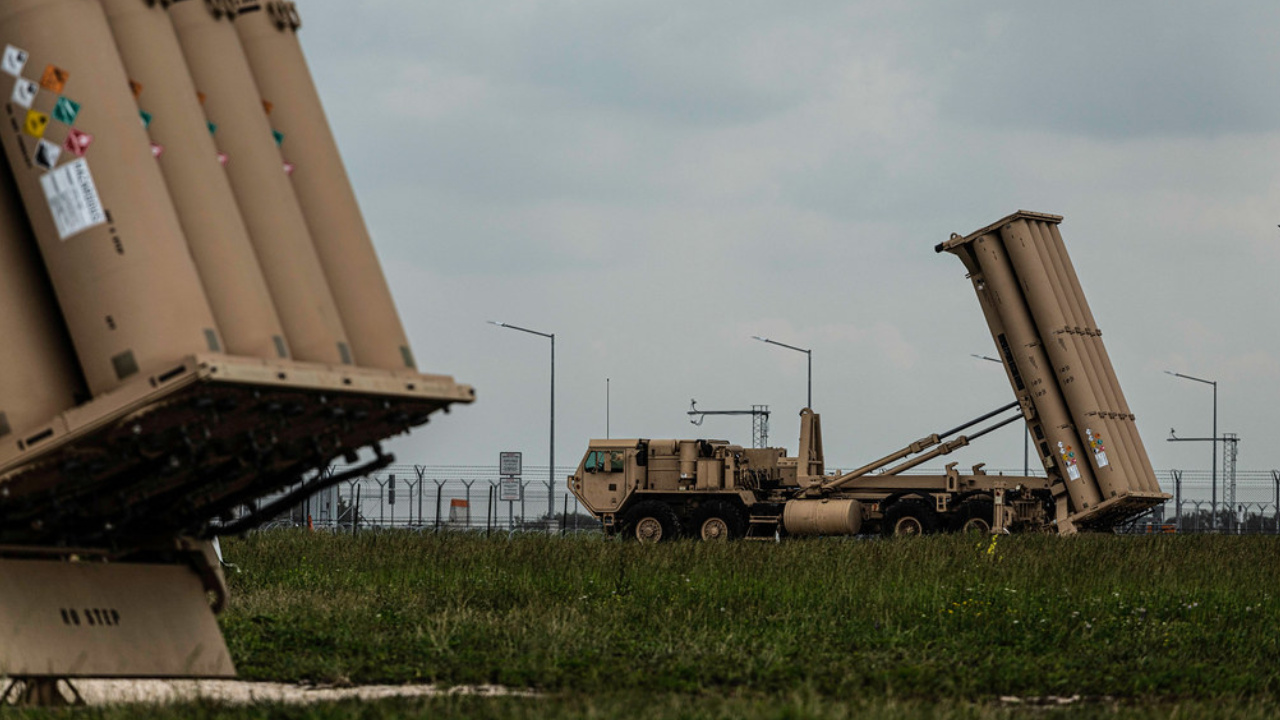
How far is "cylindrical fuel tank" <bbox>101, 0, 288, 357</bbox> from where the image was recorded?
8852 mm

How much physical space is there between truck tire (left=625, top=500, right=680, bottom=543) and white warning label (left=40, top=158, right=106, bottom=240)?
24.3m

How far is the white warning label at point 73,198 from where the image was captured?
878cm

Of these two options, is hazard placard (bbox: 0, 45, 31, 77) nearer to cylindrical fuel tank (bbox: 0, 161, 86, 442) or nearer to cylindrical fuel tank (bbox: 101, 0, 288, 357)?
cylindrical fuel tank (bbox: 101, 0, 288, 357)

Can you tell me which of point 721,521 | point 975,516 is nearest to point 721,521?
point 721,521

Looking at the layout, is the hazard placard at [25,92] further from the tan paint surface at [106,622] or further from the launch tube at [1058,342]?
the launch tube at [1058,342]

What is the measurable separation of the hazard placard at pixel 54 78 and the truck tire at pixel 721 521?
80.9 feet

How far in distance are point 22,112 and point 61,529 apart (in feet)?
8.41

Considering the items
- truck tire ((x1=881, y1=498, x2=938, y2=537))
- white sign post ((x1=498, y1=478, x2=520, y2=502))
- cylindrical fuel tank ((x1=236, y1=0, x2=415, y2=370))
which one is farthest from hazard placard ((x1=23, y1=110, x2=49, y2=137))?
white sign post ((x1=498, y1=478, x2=520, y2=502))

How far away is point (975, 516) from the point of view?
31203 mm

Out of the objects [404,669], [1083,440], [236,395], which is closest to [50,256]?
[236,395]

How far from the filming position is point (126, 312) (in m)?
8.62

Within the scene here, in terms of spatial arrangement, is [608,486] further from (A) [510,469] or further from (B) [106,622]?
(B) [106,622]

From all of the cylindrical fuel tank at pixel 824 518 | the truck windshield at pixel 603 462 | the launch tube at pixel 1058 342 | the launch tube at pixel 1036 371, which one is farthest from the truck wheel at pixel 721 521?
the launch tube at pixel 1058 342

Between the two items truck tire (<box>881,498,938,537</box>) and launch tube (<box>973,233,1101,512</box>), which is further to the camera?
truck tire (<box>881,498,938,537</box>)
